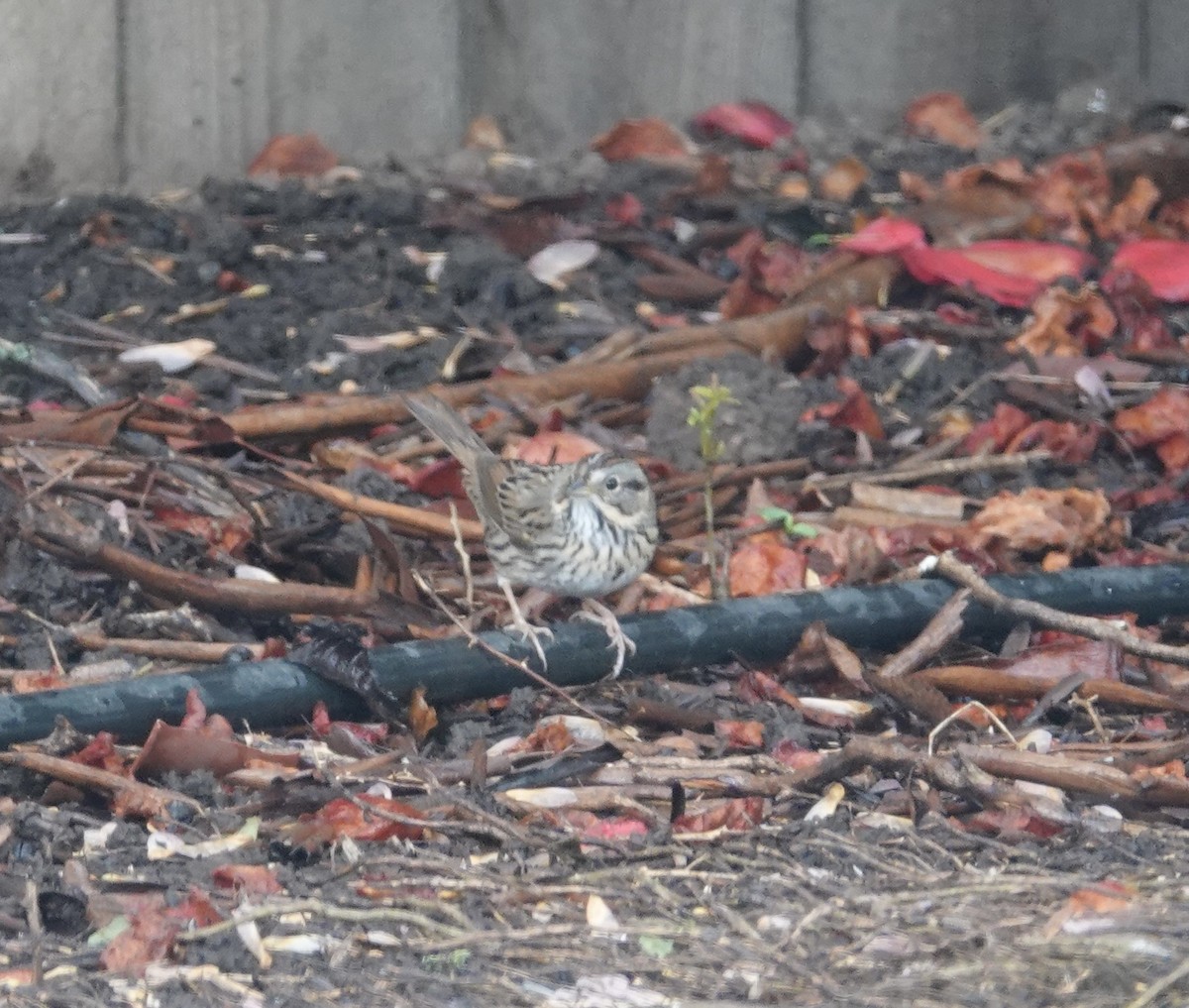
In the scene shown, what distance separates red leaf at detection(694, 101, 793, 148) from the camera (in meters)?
8.77

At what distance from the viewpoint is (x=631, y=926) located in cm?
338

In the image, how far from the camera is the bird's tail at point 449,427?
18.3ft

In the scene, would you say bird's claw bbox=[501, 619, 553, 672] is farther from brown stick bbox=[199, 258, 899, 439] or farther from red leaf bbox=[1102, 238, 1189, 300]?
red leaf bbox=[1102, 238, 1189, 300]

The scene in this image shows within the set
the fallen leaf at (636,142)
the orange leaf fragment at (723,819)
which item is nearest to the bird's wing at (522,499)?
the orange leaf fragment at (723,819)

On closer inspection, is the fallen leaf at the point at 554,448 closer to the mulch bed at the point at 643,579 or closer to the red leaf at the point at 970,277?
the mulch bed at the point at 643,579

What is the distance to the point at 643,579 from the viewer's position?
17.9 feet

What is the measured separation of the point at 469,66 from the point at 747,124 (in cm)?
124

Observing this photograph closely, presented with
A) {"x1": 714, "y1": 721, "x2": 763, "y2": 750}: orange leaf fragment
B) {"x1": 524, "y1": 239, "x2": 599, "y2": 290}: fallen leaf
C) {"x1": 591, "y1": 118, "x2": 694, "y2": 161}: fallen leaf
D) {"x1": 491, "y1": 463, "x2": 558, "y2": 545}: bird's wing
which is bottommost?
{"x1": 714, "y1": 721, "x2": 763, "y2": 750}: orange leaf fragment

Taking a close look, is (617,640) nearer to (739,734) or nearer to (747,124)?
(739,734)

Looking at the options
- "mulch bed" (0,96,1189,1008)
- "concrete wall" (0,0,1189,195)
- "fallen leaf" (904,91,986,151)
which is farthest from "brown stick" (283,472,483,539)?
"fallen leaf" (904,91,986,151)

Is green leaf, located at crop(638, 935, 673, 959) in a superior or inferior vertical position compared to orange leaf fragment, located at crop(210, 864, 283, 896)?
superior

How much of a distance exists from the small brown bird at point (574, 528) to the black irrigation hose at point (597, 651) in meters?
0.21

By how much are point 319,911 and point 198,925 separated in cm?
Answer: 20

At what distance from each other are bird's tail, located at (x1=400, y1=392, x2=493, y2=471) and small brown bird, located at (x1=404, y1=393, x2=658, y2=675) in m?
0.27
